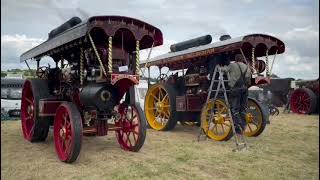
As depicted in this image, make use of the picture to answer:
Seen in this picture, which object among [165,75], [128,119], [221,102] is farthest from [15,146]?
[165,75]

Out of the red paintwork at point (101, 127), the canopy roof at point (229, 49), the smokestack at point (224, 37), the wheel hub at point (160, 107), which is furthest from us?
the wheel hub at point (160, 107)

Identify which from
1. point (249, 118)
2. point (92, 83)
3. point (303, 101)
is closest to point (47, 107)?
point (92, 83)

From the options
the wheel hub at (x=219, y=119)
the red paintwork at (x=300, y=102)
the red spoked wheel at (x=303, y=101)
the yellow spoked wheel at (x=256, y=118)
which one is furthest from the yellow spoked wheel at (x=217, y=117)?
the red paintwork at (x=300, y=102)

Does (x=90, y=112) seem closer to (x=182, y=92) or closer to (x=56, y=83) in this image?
(x=56, y=83)

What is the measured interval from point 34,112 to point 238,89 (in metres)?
3.99

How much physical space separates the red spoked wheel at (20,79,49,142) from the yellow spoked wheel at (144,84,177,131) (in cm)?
333

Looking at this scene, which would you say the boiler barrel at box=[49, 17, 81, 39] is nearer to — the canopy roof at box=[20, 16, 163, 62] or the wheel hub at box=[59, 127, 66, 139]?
the canopy roof at box=[20, 16, 163, 62]

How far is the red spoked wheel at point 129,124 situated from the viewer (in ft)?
20.1

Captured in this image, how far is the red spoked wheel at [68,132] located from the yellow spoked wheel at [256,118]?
13.6ft

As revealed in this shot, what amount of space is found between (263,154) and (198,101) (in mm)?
2862

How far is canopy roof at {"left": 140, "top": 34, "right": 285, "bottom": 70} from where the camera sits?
752 centimetres

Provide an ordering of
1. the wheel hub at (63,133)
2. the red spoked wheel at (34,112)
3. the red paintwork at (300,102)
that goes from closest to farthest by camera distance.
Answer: the wheel hub at (63,133) → the red spoked wheel at (34,112) → the red paintwork at (300,102)

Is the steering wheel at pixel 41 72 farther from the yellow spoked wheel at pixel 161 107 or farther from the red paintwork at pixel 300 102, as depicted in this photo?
the red paintwork at pixel 300 102

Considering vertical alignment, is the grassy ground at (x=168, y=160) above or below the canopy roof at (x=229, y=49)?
below
